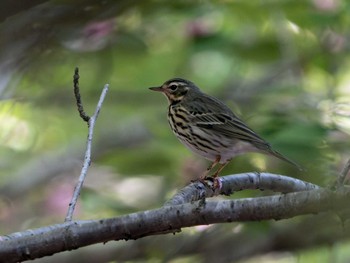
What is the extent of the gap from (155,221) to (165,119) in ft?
14.4

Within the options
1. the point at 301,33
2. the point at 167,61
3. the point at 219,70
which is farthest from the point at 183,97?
the point at 219,70

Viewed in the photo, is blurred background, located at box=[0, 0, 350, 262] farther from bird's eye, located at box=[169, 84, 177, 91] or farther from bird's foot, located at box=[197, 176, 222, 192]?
bird's foot, located at box=[197, 176, 222, 192]

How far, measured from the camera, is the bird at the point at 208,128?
5.32 meters

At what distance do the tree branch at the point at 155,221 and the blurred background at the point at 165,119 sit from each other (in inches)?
46.9

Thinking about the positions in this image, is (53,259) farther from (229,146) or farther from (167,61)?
(167,61)

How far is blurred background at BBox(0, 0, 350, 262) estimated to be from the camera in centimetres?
516

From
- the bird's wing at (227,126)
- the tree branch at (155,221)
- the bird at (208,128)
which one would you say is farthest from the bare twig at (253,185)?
the bird's wing at (227,126)

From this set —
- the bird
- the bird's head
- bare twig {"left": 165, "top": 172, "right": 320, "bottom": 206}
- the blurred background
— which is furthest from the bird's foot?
the bird's head

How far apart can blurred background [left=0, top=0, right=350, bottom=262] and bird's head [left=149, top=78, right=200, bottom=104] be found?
1.00 ft

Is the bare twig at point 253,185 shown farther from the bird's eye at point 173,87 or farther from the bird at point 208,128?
the bird's eye at point 173,87

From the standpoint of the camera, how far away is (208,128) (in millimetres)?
5797

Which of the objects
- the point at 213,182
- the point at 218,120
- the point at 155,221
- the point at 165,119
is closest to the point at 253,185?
the point at 213,182

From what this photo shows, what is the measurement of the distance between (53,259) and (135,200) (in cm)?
156

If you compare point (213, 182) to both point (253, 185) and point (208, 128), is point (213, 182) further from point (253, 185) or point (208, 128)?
point (208, 128)
